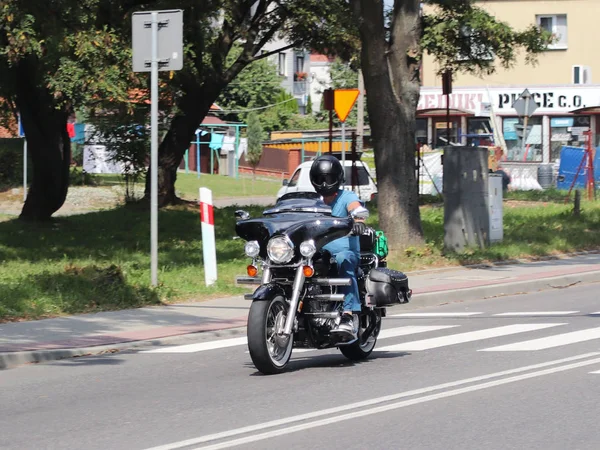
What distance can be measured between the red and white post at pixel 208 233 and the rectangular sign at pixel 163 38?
184 cm

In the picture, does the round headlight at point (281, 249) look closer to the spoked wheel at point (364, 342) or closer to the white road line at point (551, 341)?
the spoked wheel at point (364, 342)

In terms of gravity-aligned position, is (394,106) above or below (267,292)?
above

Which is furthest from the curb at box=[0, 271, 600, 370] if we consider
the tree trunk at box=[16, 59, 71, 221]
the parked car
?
the parked car

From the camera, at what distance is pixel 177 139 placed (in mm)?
29172

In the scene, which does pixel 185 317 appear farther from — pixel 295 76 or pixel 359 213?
pixel 295 76

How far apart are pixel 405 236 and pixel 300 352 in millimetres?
8572

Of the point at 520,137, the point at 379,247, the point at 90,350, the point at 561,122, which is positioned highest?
the point at 561,122

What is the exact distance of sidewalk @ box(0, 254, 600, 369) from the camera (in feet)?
37.7

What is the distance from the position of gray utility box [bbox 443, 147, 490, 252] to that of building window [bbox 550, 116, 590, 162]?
30.5m

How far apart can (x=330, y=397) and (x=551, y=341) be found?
383 centimetres

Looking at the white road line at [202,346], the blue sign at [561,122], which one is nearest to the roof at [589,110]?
the blue sign at [561,122]

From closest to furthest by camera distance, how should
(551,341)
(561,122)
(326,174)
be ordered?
1. (326,174)
2. (551,341)
3. (561,122)

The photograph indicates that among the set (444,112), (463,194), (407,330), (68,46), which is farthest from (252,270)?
A: (444,112)

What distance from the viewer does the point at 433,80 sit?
58.7 m
